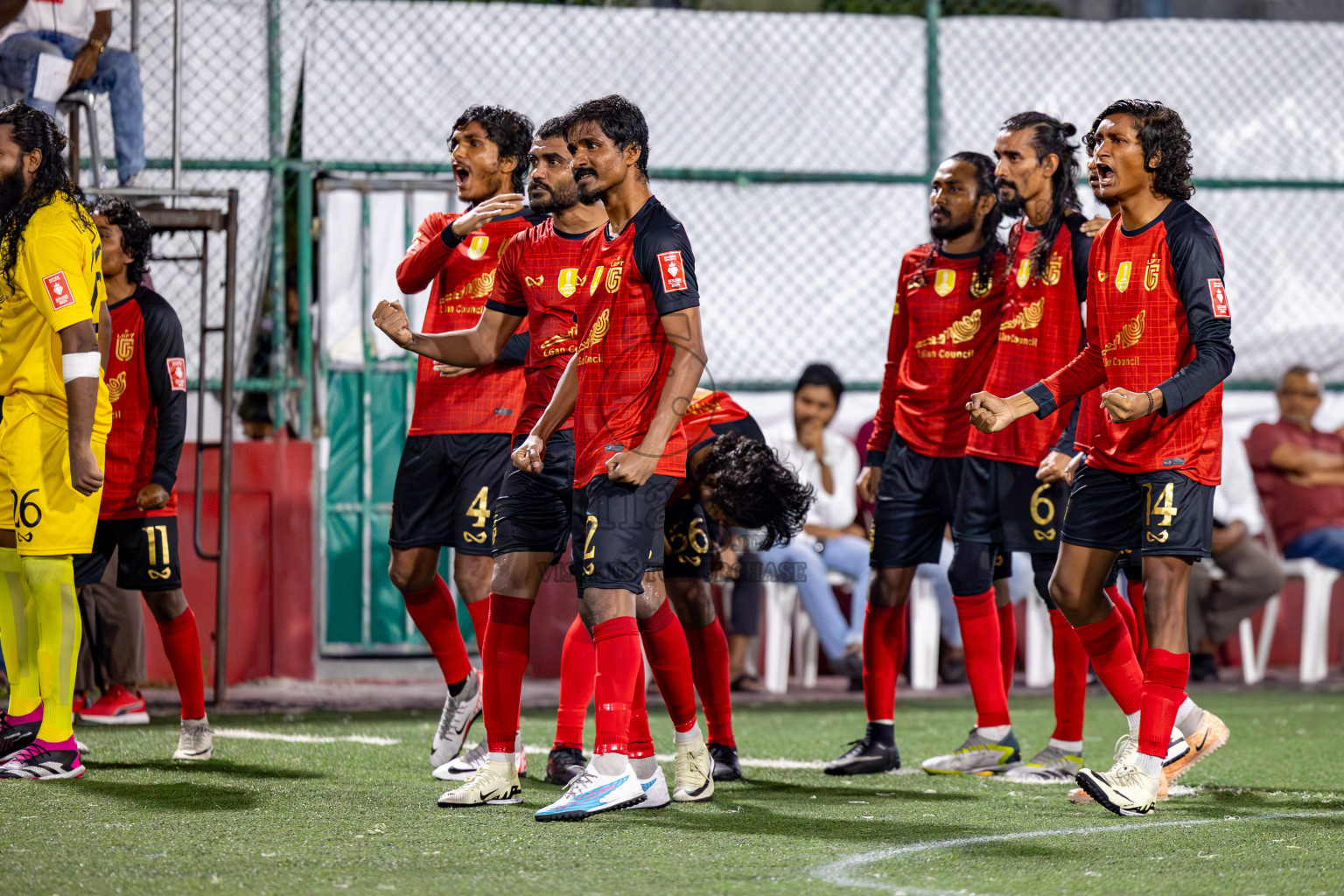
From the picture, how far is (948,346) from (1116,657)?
4.32ft

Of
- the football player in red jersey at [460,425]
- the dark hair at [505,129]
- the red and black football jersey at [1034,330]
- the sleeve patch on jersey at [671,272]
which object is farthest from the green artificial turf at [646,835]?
the dark hair at [505,129]

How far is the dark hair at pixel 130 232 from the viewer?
18.9 feet

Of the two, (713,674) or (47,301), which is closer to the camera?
(47,301)

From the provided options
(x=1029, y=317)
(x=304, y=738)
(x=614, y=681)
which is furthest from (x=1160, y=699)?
(x=304, y=738)

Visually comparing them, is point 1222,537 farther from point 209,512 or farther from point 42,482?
point 42,482

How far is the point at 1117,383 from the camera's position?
178 inches

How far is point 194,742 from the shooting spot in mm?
5434

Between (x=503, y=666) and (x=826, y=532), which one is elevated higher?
(x=826, y=532)

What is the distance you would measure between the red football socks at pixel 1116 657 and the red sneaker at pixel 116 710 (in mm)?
4039

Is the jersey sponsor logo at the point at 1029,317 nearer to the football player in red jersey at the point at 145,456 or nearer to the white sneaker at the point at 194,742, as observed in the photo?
the football player in red jersey at the point at 145,456

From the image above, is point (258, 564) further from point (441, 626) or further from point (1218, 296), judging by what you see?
point (1218, 296)

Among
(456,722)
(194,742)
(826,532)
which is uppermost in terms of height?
(826,532)

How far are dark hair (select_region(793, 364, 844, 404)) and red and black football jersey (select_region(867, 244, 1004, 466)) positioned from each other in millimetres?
3039

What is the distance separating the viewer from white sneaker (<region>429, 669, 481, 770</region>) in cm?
523
